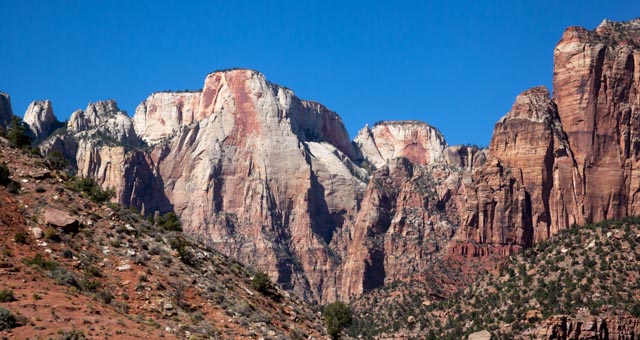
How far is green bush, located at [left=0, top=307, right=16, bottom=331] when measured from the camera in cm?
4316

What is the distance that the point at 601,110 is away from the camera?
7544 inches

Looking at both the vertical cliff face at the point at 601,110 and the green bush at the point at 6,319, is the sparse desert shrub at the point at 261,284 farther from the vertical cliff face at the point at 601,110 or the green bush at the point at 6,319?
the vertical cliff face at the point at 601,110

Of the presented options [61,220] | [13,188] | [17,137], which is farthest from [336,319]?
[17,137]

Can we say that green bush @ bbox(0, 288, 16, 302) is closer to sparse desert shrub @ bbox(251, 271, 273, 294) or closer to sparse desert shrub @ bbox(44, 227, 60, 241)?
sparse desert shrub @ bbox(44, 227, 60, 241)

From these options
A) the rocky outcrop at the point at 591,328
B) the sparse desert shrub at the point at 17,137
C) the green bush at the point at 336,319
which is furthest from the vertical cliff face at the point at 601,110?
the sparse desert shrub at the point at 17,137

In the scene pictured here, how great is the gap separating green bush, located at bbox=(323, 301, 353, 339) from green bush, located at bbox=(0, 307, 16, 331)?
82.9 feet

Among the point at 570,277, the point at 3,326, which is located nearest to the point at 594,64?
the point at 570,277

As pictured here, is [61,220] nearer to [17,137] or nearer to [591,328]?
[17,137]

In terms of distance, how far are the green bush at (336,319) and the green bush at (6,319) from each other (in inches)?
994

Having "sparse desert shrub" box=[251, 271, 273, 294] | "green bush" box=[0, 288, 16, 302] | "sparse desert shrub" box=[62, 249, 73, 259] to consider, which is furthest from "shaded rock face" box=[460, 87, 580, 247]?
"green bush" box=[0, 288, 16, 302]

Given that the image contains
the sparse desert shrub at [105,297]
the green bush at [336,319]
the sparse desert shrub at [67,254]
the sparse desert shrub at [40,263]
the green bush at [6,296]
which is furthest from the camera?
the green bush at [336,319]

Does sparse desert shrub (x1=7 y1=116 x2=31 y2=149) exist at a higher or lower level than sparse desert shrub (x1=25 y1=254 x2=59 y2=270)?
higher

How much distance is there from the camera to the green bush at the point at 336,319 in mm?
65719

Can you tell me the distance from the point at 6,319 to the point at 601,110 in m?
163
